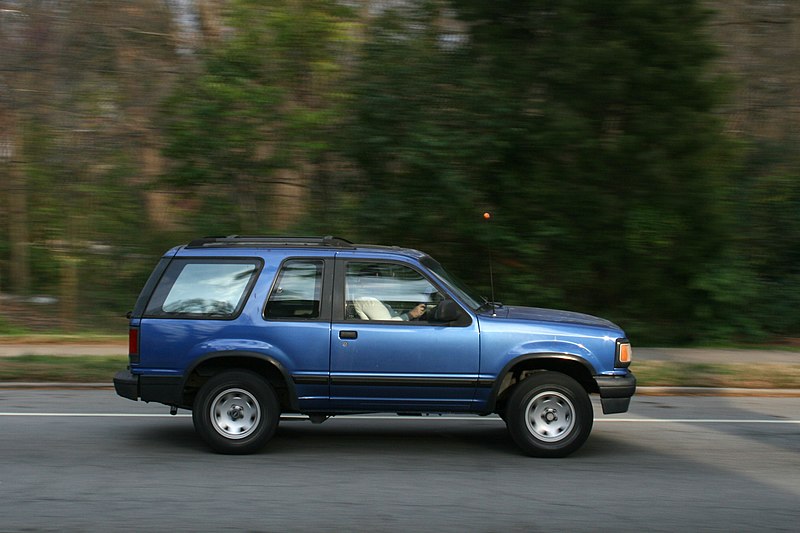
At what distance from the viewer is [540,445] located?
781cm

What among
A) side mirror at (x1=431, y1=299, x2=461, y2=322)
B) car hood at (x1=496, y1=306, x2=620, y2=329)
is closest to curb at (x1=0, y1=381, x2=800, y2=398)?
car hood at (x1=496, y1=306, x2=620, y2=329)

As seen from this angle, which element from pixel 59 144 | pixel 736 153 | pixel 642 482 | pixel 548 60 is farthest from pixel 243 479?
pixel 59 144

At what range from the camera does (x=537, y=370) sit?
8.03 metres

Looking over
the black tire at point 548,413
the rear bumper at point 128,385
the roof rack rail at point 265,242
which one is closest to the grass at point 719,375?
the black tire at point 548,413

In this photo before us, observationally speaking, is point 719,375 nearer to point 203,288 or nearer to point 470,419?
point 470,419

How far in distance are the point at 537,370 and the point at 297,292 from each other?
7.32ft

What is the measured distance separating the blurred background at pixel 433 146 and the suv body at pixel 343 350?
281 inches

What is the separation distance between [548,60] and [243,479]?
32.2 feet

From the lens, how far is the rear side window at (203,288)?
786 cm

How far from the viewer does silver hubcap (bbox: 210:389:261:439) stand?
7.86 m

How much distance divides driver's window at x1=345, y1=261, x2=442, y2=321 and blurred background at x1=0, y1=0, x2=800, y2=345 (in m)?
7.04

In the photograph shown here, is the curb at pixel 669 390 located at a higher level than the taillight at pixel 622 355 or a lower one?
lower

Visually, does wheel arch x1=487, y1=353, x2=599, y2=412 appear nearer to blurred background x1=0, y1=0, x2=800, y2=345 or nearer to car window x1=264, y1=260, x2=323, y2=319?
car window x1=264, y1=260, x2=323, y2=319

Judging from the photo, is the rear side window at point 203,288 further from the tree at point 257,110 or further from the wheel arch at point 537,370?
the tree at point 257,110
